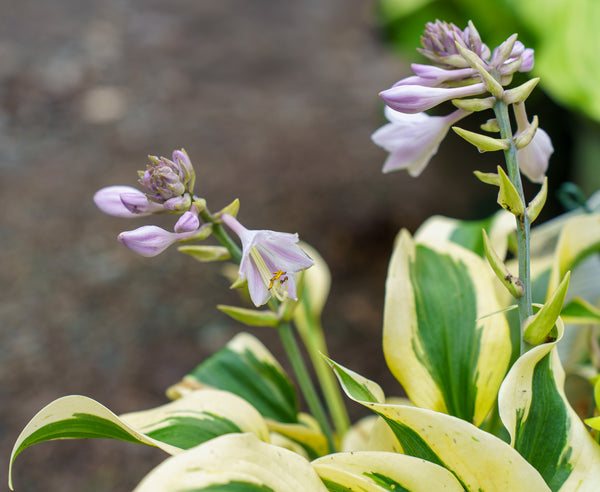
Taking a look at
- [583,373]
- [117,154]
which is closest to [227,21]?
[117,154]

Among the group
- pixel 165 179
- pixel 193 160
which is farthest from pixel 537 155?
pixel 193 160

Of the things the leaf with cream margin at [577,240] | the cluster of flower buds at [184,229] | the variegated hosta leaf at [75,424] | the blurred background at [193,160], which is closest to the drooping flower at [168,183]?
the cluster of flower buds at [184,229]

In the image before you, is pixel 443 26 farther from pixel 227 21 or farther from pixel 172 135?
pixel 227 21

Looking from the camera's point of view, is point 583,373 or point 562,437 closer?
point 562,437

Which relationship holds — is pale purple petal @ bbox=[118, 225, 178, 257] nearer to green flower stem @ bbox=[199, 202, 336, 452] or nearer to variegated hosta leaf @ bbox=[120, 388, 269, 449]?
green flower stem @ bbox=[199, 202, 336, 452]

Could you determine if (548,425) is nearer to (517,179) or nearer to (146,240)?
(517,179)

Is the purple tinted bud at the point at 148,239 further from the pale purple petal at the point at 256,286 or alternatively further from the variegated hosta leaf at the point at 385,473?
the variegated hosta leaf at the point at 385,473
